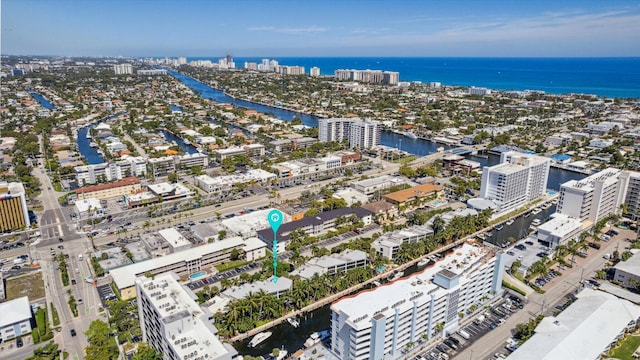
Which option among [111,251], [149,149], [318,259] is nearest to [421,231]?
[318,259]

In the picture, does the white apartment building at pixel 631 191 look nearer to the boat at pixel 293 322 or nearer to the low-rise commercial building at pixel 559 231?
the low-rise commercial building at pixel 559 231

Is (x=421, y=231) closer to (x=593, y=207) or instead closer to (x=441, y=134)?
(x=593, y=207)

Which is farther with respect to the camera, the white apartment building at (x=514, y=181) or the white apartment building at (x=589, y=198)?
the white apartment building at (x=514, y=181)

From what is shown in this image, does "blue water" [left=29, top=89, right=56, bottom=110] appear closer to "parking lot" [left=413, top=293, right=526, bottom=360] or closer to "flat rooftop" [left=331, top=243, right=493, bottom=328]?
"flat rooftop" [left=331, top=243, right=493, bottom=328]

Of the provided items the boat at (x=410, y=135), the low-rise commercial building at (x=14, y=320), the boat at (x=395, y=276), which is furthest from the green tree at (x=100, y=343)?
the boat at (x=410, y=135)

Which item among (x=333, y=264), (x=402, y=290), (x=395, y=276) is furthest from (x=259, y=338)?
(x=395, y=276)
